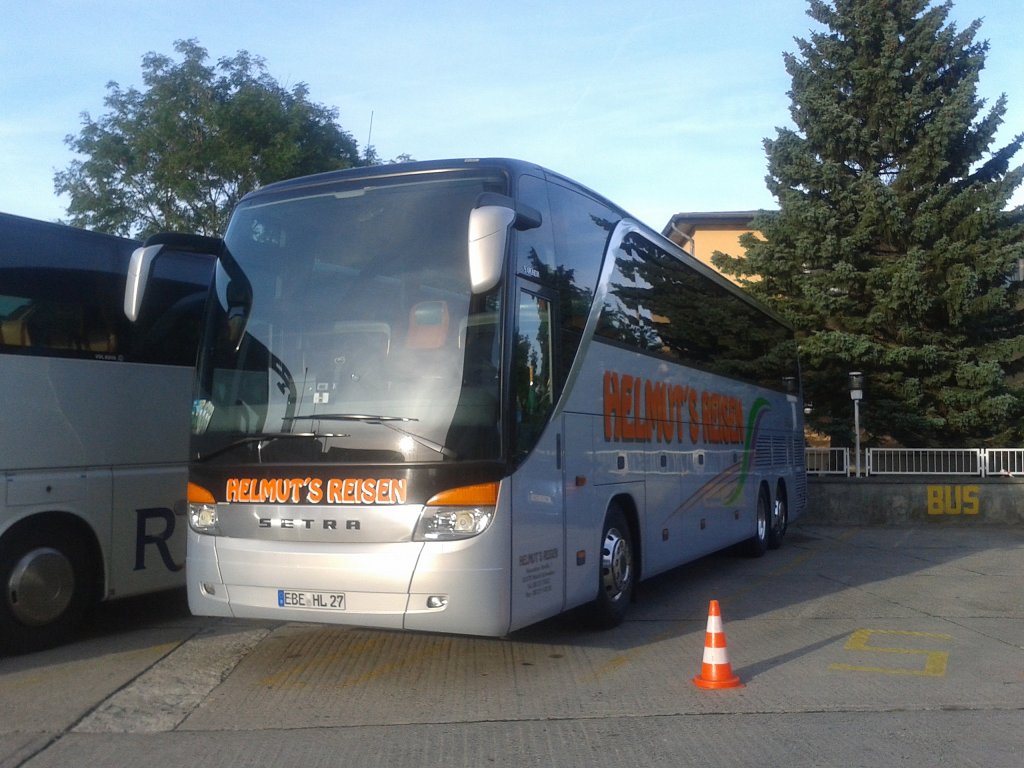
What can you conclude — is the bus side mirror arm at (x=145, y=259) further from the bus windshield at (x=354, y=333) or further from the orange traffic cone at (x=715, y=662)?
the orange traffic cone at (x=715, y=662)

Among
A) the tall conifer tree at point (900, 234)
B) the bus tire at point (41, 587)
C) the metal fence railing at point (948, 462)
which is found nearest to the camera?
the bus tire at point (41, 587)

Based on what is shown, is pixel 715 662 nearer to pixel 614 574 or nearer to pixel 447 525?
pixel 614 574

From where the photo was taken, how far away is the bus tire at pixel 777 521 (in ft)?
52.1

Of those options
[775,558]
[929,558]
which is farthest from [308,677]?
[929,558]

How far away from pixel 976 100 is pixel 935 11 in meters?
2.22

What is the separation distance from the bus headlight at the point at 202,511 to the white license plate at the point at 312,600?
0.75 metres

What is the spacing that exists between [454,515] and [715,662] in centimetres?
205

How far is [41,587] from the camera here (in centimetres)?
814

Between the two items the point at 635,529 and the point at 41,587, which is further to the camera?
the point at 635,529

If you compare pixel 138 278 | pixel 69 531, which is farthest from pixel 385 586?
pixel 69 531

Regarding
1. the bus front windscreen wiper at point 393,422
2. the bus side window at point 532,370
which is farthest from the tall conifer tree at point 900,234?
the bus front windscreen wiper at point 393,422

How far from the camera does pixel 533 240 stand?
7.88 m

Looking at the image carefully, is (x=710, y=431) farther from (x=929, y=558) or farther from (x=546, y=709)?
(x=546, y=709)

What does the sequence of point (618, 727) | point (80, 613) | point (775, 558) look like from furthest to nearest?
point (775, 558) < point (80, 613) < point (618, 727)
